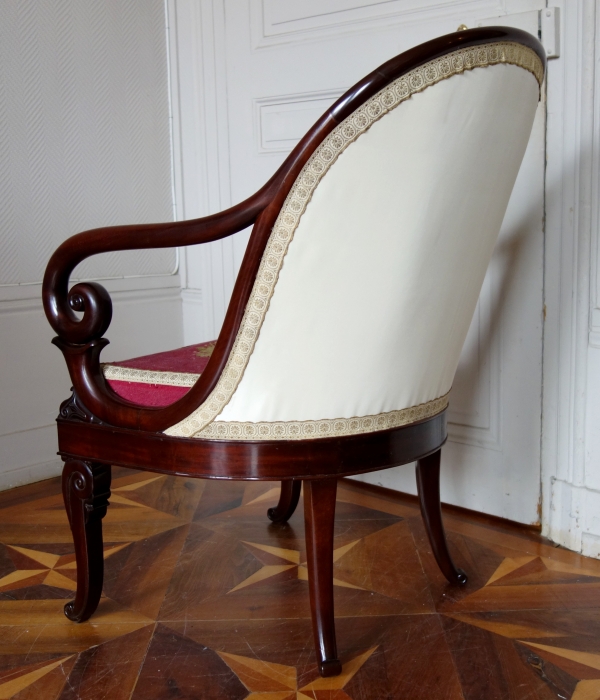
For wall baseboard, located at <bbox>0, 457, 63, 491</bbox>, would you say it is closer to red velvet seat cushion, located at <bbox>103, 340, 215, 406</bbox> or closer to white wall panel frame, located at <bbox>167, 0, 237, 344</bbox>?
white wall panel frame, located at <bbox>167, 0, 237, 344</bbox>

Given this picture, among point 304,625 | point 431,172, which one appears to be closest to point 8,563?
point 304,625

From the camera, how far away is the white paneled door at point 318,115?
1.74 metres

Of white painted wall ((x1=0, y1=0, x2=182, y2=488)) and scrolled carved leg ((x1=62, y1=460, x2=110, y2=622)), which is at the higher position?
white painted wall ((x1=0, y1=0, x2=182, y2=488))

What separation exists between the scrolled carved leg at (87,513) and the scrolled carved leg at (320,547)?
367 mm

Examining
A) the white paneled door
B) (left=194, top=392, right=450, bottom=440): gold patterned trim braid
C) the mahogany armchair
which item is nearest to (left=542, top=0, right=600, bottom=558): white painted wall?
the white paneled door

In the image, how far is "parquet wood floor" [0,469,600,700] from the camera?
3.83 feet

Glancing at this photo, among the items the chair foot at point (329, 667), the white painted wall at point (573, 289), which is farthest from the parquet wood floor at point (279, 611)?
the white painted wall at point (573, 289)

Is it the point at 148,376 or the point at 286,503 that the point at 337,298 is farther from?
the point at 286,503

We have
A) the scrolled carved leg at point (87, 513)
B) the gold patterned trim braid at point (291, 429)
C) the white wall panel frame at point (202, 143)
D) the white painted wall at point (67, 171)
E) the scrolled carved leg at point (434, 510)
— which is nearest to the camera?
the gold patterned trim braid at point (291, 429)

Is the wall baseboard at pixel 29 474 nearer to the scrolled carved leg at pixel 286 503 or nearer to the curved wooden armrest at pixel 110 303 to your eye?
the scrolled carved leg at pixel 286 503

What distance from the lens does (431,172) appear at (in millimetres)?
986

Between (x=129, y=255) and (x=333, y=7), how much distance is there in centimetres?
98

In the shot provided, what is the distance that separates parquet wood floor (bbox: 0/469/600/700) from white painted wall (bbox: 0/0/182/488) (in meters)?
0.40

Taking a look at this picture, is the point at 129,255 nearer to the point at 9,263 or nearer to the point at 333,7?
the point at 9,263
